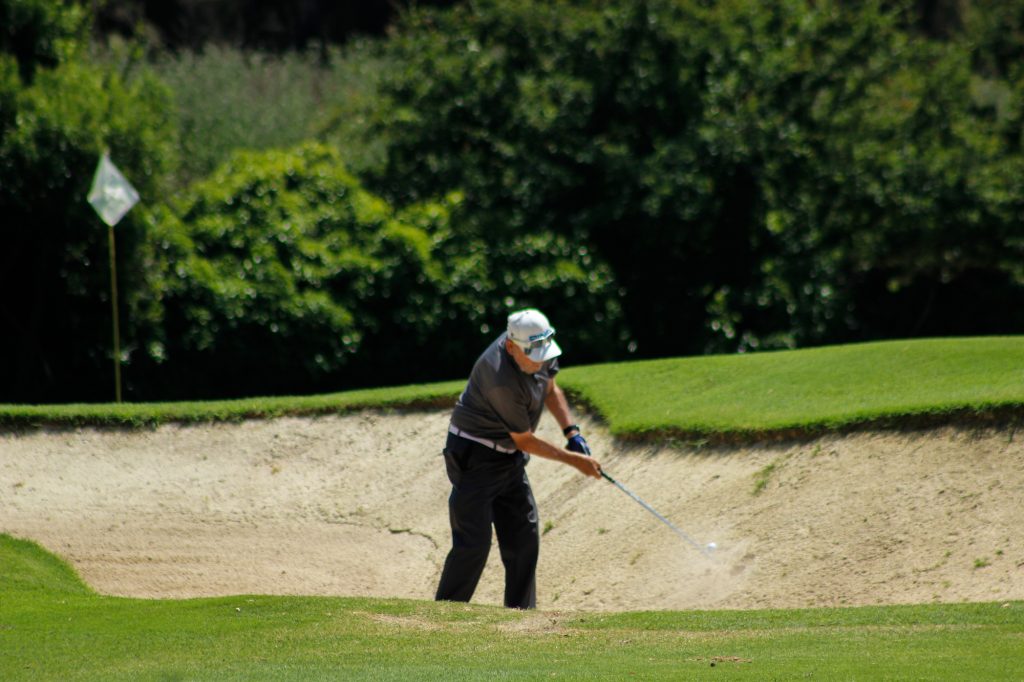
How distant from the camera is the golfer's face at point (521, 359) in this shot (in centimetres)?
928

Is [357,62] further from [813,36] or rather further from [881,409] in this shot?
[881,409]

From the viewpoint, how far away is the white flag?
18203mm

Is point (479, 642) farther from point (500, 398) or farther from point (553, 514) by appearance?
point (553, 514)

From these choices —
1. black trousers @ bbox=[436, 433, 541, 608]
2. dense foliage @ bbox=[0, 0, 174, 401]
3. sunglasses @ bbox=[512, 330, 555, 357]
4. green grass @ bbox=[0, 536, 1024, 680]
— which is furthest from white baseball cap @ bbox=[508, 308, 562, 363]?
dense foliage @ bbox=[0, 0, 174, 401]

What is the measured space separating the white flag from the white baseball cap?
34.6ft

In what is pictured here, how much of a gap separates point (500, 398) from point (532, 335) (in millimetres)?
538

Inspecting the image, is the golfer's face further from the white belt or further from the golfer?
the white belt

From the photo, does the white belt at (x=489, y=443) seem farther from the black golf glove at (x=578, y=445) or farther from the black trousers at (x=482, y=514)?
the black golf glove at (x=578, y=445)

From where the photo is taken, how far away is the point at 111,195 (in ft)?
60.0

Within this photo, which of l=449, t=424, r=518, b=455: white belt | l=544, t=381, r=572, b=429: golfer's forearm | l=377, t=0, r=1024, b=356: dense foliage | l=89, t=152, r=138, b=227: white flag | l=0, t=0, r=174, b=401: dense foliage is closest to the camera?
l=449, t=424, r=518, b=455: white belt

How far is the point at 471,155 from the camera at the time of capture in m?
24.7

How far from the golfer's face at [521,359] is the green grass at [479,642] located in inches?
64.6

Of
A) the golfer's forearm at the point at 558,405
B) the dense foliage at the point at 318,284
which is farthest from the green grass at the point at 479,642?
the dense foliage at the point at 318,284

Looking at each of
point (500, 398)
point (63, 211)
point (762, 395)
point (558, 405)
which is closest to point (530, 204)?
point (63, 211)
